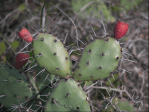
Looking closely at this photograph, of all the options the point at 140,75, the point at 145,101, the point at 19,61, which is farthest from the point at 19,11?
the point at 145,101

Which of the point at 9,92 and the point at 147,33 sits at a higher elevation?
the point at 9,92

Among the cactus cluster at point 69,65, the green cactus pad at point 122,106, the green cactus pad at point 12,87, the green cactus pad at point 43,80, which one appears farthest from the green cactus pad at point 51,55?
the green cactus pad at point 122,106

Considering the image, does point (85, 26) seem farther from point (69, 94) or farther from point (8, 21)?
point (69, 94)

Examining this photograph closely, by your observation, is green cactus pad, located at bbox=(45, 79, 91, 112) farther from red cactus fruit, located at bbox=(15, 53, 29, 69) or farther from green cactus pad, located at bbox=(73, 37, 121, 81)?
red cactus fruit, located at bbox=(15, 53, 29, 69)

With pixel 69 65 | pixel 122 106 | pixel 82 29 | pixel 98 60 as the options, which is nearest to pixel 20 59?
pixel 69 65

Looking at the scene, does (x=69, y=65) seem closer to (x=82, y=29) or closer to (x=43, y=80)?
(x=43, y=80)

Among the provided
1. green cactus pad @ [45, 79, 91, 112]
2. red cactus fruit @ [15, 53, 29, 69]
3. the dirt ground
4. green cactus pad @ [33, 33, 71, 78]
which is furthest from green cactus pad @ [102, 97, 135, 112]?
red cactus fruit @ [15, 53, 29, 69]
